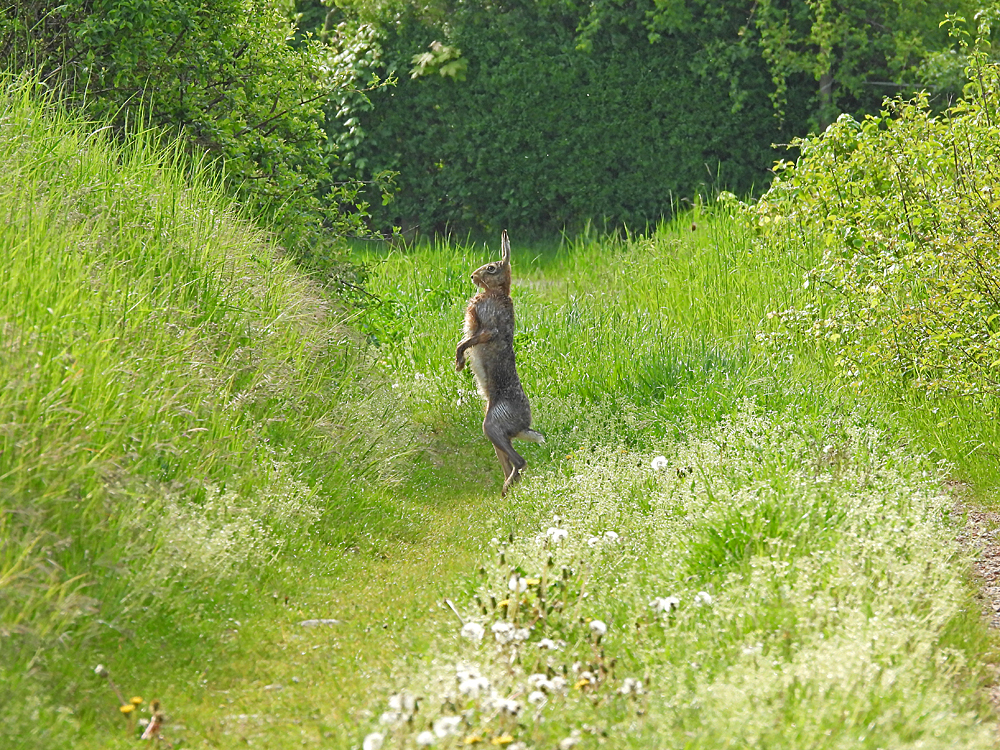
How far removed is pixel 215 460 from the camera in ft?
18.5

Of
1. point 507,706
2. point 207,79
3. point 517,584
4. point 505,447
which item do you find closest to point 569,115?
point 207,79

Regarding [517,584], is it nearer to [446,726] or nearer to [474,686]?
[474,686]

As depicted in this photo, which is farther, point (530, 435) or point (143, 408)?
point (530, 435)

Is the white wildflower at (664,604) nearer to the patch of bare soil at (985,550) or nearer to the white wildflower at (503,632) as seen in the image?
the white wildflower at (503,632)

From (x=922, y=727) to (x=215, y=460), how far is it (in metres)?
3.44

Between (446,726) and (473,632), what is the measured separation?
88cm

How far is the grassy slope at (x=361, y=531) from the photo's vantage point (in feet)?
13.3

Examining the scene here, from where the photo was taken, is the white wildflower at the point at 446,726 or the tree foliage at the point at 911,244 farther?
the tree foliage at the point at 911,244

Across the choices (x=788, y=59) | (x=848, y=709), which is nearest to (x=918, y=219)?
(x=848, y=709)

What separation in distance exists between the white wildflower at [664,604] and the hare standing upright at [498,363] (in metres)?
2.66

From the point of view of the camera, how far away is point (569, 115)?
16.4 m

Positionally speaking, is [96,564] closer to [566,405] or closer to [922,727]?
[922,727]

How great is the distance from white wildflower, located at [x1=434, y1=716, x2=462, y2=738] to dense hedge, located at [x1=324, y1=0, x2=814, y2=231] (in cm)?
1300

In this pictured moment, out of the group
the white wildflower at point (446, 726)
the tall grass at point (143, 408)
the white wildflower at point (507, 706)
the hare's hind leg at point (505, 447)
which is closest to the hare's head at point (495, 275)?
the hare's hind leg at point (505, 447)
